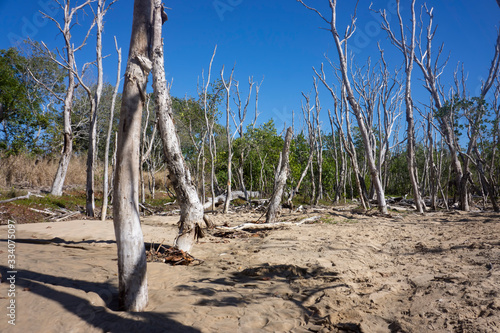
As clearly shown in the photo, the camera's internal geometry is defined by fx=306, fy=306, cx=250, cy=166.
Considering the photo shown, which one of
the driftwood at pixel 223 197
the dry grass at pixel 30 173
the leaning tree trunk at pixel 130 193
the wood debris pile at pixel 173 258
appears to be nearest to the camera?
the leaning tree trunk at pixel 130 193

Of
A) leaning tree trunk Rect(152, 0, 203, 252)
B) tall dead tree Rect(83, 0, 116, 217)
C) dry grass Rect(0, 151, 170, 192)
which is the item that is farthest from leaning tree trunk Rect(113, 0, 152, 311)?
dry grass Rect(0, 151, 170, 192)

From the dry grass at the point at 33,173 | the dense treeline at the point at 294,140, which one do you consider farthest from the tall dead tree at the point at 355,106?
the dry grass at the point at 33,173

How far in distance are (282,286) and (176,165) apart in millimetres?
2778

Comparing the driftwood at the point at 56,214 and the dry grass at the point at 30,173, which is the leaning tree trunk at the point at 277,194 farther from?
the dry grass at the point at 30,173

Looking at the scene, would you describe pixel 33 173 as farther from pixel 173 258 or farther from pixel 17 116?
pixel 173 258

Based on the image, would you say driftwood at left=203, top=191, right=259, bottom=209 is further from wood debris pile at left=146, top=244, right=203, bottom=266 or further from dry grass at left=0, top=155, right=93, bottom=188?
dry grass at left=0, top=155, right=93, bottom=188

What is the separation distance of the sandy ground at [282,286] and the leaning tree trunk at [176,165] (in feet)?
1.82

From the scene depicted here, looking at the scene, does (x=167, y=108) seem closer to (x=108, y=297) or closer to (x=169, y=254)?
(x=169, y=254)

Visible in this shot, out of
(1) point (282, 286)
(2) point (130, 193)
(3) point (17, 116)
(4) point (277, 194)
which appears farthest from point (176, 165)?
(3) point (17, 116)

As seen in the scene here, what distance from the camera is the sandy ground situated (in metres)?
2.94

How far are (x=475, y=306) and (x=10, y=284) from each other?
488 centimetres

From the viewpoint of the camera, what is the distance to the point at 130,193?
125 inches

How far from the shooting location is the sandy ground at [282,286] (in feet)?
9.64

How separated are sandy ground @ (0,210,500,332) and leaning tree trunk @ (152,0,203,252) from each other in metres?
0.55
